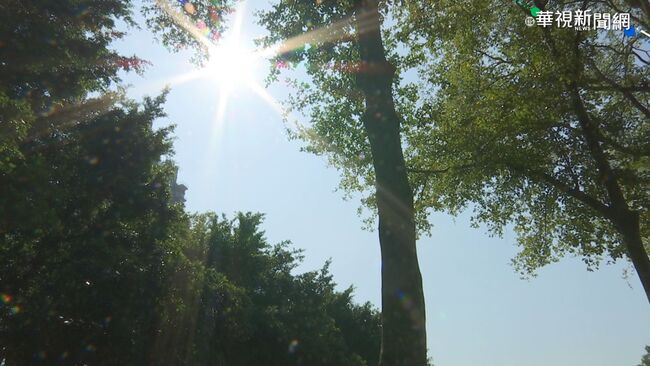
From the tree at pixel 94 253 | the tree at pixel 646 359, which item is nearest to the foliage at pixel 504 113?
the tree at pixel 94 253

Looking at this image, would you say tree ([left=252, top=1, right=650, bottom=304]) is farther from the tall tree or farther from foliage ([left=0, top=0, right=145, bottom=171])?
foliage ([left=0, top=0, right=145, bottom=171])

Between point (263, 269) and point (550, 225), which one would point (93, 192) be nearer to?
point (263, 269)

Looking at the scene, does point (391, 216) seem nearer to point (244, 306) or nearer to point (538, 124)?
point (538, 124)

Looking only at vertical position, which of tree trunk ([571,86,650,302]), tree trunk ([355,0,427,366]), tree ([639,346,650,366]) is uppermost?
tree ([639,346,650,366])

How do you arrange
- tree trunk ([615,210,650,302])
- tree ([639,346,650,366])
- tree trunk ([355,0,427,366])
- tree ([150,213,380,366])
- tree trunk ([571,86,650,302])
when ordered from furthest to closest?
1. tree ([639,346,650,366])
2. tree ([150,213,380,366])
3. tree trunk ([571,86,650,302])
4. tree trunk ([615,210,650,302])
5. tree trunk ([355,0,427,366])

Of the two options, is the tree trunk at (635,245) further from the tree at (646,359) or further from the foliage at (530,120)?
the tree at (646,359)

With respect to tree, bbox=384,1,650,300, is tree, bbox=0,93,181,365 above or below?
below

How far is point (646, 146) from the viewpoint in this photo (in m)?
14.0

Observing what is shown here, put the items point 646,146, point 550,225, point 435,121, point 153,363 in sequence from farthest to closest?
point 550,225 → point 435,121 → point 153,363 → point 646,146

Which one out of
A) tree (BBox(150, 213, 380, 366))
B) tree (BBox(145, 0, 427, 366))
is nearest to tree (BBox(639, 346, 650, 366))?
tree (BBox(150, 213, 380, 366))

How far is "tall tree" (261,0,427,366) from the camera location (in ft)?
21.8

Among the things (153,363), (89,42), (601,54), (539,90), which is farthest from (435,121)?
(153,363)

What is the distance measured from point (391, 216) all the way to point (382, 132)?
1685 millimetres

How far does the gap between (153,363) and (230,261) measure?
9461 millimetres
